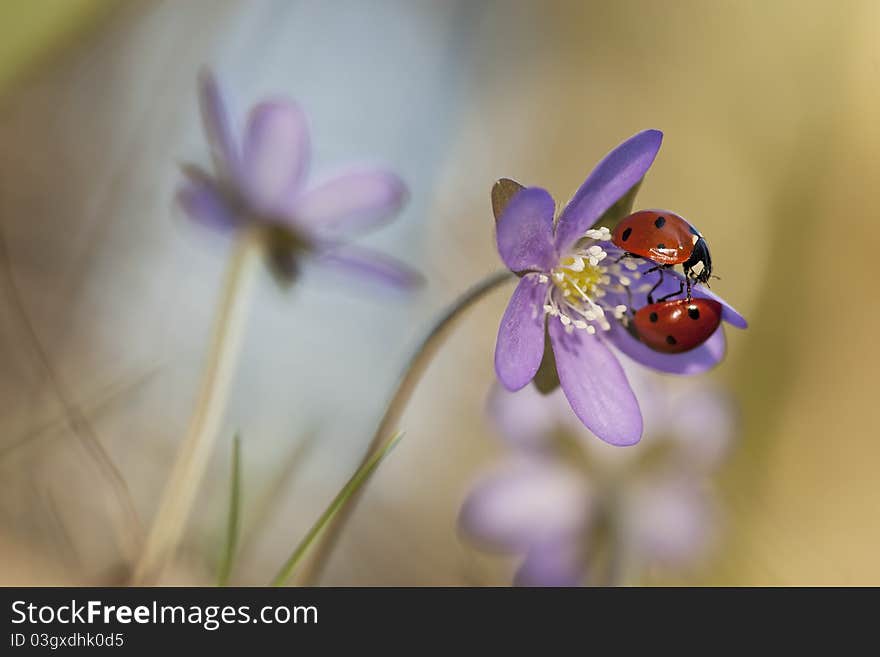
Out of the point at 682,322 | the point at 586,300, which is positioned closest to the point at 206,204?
the point at 586,300

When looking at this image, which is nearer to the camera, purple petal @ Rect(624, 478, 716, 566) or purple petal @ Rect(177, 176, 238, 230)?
purple petal @ Rect(177, 176, 238, 230)

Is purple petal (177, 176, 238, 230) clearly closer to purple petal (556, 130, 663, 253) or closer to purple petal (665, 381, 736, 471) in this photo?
purple petal (556, 130, 663, 253)

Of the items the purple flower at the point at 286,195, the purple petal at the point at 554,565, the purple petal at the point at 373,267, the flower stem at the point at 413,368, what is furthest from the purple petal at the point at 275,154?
the purple petal at the point at 554,565

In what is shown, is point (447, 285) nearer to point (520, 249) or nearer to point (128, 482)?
point (128, 482)

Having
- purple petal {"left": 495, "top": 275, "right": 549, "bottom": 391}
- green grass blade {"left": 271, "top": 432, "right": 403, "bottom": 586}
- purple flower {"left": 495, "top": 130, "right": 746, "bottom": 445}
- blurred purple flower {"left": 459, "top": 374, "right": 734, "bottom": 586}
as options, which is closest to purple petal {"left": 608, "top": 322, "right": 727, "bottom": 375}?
purple flower {"left": 495, "top": 130, "right": 746, "bottom": 445}

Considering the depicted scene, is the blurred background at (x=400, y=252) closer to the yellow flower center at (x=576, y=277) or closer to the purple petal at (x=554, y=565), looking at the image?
the purple petal at (x=554, y=565)

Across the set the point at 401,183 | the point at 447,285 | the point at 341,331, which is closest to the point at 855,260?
the point at 447,285
